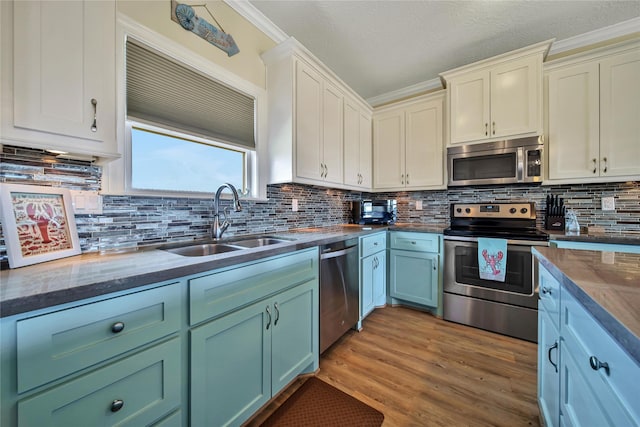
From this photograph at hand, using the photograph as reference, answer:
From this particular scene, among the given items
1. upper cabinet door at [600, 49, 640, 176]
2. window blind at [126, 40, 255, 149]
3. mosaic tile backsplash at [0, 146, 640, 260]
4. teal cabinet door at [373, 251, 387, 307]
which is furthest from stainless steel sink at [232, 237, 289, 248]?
upper cabinet door at [600, 49, 640, 176]

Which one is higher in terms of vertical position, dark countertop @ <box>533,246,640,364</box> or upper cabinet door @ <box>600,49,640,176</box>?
upper cabinet door @ <box>600,49,640,176</box>

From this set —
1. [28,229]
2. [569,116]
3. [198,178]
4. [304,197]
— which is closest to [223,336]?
[28,229]

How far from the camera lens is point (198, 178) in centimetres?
175

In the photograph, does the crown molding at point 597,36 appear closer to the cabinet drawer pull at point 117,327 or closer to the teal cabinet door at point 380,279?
the teal cabinet door at point 380,279

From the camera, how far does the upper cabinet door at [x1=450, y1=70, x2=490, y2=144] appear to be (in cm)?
245

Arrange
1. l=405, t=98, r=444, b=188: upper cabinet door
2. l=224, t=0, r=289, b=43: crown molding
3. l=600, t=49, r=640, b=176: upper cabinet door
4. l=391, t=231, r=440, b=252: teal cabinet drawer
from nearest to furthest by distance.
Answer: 1. l=224, t=0, r=289, b=43: crown molding
2. l=600, t=49, r=640, b=176: upper cabinet door
3. l=391, t=231, r=440, b=252: teal cabinet drawer
4. l=405, t=98, r=444, b=188: upper cabinet door

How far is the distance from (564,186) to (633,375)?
2.78 m

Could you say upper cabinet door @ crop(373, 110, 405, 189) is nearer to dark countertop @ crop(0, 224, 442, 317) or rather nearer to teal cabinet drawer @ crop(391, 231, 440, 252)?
teal cabinet drawer @ crop(391, 231, 440, 252)

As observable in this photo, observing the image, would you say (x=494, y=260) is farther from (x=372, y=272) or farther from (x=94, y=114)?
(x=94, y=114)

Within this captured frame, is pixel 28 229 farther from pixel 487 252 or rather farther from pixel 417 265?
pixel 487 252

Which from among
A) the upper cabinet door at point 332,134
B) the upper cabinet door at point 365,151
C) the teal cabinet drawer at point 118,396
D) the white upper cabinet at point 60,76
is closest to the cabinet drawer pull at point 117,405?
the teal cabinet drawer at point 118,396

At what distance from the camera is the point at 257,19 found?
80.0 inches

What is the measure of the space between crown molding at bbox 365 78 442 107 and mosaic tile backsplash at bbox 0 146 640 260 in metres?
1.31

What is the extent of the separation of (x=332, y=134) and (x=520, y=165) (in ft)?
5.98
